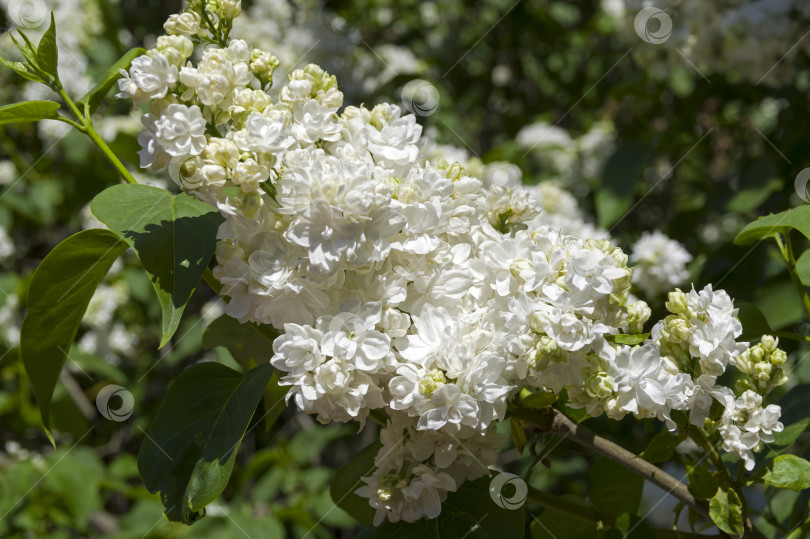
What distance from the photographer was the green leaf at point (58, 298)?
1.00 metres

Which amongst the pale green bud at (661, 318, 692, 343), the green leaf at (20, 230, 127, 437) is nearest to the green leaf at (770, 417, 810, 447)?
the pale green bud at (661, 318, 692, 343)

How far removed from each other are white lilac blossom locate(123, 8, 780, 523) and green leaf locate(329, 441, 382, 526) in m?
0.24

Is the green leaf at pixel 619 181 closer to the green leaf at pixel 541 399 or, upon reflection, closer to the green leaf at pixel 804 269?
the green leaf at pixel 804 269

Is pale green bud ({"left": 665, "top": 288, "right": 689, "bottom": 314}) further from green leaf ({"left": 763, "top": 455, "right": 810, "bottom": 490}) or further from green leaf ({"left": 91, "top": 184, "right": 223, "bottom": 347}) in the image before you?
green leaf ({"left": 91, "top": 184, "right": 223, "bottom": 347})

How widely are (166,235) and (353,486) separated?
53 centimetres

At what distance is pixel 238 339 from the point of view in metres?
1.26

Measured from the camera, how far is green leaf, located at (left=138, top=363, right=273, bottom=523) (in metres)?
0.92

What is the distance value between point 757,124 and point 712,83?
47 cm

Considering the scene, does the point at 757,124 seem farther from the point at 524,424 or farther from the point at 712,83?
the point at 524,424

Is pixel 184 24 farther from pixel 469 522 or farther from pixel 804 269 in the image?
pixel 804 269

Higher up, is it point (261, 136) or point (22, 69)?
point (261, 136)

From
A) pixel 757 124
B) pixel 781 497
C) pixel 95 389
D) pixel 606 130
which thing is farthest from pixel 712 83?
pixel 95 389

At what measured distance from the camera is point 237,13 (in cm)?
109

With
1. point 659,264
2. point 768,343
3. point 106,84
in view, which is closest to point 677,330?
point 768,343
